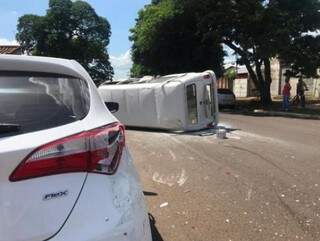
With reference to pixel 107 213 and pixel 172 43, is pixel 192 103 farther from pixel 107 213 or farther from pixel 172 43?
pixel 172 43

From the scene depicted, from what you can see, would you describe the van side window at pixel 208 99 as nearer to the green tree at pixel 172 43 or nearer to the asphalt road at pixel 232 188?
the asphalt road at pixel 232 188

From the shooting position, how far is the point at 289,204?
688 cm

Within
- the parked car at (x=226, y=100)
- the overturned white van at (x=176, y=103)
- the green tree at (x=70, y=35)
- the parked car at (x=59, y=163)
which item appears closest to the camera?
the parked car at (x=59, y=163)

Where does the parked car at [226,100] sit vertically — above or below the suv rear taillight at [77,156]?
below

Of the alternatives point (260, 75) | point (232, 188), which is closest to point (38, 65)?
point (232, 188)

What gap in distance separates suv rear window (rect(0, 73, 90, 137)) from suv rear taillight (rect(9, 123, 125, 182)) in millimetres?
145

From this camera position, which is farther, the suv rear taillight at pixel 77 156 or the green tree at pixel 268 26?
the green tree at pixel 268 26

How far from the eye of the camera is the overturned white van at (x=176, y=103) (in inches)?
672

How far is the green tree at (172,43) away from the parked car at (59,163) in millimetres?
31903

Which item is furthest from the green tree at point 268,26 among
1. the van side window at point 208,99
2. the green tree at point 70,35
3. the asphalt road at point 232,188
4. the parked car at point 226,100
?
the green tree at point 70,35

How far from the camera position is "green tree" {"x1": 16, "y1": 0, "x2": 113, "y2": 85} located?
60.3 metres

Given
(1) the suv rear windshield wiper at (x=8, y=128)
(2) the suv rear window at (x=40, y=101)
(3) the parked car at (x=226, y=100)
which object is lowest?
(3) the parked car at (x=226, y=100)

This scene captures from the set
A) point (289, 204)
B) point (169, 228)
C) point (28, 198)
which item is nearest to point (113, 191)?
point (28, 198)

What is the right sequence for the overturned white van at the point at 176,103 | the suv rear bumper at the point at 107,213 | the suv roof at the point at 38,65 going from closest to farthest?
the suv rear bumper at the point at 107,213 → the suv roof at the point at 38,65 → the overturned white van at the point at 176,103
